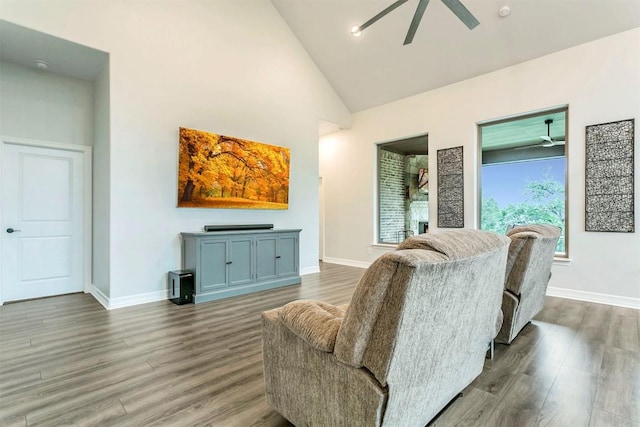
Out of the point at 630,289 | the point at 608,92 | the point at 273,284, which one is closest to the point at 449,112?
the point at 608,92

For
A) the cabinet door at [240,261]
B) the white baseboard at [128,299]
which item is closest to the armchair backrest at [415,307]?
the cabinet door at [240,261]

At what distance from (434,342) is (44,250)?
5.14 m

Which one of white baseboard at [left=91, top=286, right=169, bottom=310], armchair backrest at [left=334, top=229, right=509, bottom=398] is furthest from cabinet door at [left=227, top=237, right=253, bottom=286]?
armchair backrest at [left=334, top=229, right=509, bottom=398]

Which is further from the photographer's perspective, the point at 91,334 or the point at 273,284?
the point at 273,284

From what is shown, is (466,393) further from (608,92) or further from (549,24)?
(549,24)

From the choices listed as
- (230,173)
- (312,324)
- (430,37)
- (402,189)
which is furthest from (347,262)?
(312,324)

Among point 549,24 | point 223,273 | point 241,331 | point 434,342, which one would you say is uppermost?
point 549,24

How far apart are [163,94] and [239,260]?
248 cm

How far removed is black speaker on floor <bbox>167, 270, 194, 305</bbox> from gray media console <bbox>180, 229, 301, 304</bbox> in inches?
3.4

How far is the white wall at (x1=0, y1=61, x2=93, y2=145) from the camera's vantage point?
3896mm

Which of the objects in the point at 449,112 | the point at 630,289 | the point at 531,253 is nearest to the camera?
the point at 531,253

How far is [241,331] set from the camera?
2.99 m

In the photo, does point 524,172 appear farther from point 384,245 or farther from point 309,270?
point 309,270

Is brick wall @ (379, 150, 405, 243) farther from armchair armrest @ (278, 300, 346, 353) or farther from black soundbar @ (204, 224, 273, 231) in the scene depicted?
armchair armrest @ (278, 300, 346, 353)
